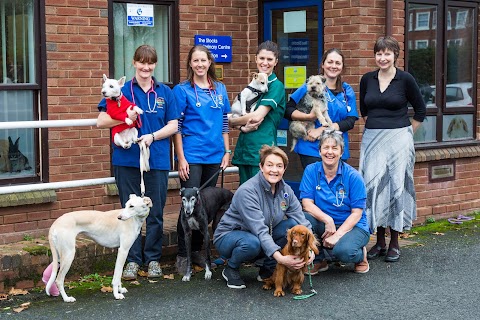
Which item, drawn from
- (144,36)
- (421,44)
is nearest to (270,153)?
(144,36)

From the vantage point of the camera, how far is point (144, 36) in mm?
9078

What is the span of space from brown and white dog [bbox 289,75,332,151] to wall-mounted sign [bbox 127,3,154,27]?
2.17 metres

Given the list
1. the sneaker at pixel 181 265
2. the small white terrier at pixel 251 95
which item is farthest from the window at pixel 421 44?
the sneaker at pixel 181 265

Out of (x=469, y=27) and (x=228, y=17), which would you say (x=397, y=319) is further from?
(x=469, y=27)

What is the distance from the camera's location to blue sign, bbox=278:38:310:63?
9.70 m

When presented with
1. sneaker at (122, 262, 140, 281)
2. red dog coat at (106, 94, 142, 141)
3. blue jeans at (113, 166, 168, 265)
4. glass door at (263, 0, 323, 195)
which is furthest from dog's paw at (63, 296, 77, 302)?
glass door at (263, 0, 323, 195)

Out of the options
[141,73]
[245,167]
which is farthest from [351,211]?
[141,73]

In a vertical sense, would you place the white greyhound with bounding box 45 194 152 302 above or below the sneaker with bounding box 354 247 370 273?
above

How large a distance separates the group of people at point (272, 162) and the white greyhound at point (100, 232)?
486 millimetres

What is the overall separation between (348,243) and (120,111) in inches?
88.9

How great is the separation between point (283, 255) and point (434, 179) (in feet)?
13.7

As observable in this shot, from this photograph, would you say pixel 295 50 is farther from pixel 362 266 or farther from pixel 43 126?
pixel 43 126

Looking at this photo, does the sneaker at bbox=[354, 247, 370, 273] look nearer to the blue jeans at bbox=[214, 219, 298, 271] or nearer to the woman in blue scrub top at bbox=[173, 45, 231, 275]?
the blue jeans at bbox=[214, 219, 298, 271]

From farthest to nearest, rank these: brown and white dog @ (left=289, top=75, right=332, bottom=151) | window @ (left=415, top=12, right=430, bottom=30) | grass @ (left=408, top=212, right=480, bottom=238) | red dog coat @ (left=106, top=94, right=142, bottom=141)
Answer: window @ (left=415, top=12, right=430, bottom=30) < grass @ (left=408, top=212, right=480, bottom=238) < brown and white dog @ (left=289, top=75, right=332, bottom=151) < red dog coat @ (left=106, top=94, right=142, bottom=141)
